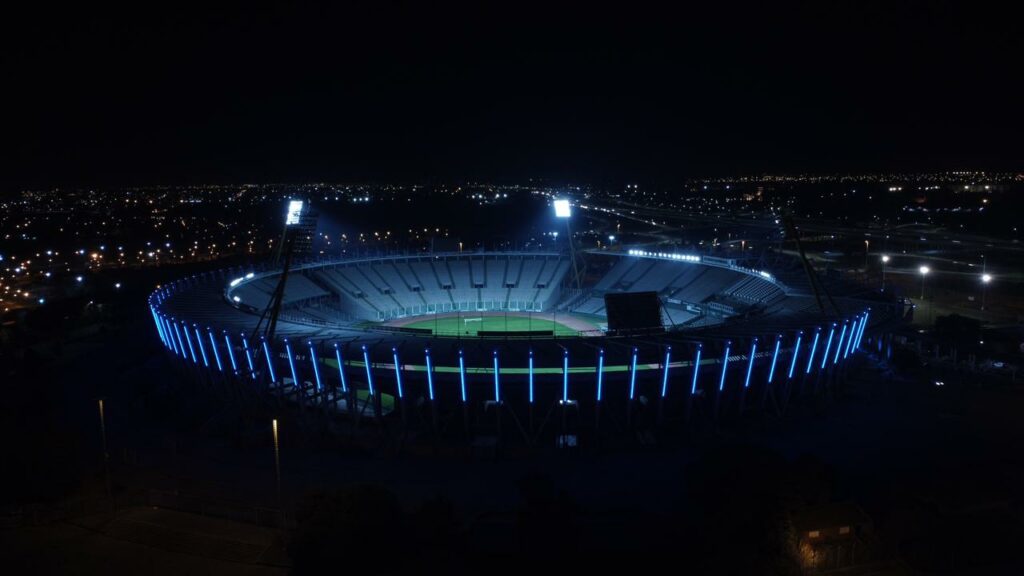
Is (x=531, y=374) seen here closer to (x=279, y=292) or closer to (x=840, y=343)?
(x=279, y=292)

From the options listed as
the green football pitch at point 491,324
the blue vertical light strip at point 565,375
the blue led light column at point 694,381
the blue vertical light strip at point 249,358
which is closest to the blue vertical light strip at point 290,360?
the blue vertical light strip at point 249,358

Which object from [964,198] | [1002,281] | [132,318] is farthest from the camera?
[964,198]

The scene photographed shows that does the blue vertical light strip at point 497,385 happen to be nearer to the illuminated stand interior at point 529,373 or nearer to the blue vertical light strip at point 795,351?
the illuminated stand interior at point 529,373

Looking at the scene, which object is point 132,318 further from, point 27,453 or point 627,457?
point 627,457

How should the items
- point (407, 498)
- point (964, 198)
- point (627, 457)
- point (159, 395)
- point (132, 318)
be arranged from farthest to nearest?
1. point (964, 198)
2. point (132, 318)
3. point (159, 395)
4. point (627, 457)
5. point (407, 498)

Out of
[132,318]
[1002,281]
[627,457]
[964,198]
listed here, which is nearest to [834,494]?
[627,457]

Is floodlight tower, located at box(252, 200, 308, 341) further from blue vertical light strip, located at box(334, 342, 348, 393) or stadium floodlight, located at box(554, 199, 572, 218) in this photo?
stadium floodlight, located at box(554, 199, 572, 218)

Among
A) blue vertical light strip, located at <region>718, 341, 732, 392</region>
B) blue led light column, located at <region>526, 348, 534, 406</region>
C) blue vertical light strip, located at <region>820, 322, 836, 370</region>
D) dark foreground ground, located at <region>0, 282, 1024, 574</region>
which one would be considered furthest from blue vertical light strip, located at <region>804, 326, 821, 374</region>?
blue led light column, located at <region>526, 348, 534, 406</region>
